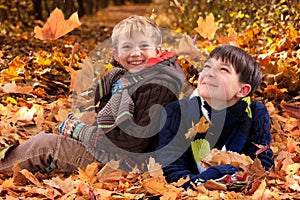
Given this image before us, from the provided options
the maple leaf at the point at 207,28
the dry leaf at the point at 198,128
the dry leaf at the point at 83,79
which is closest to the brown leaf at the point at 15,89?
the dry leaf at the point at 83,79

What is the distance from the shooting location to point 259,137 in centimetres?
343

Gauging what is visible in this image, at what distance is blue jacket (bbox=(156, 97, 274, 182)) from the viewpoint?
11.0ft

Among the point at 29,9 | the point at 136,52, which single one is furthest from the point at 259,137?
the point at 29,9

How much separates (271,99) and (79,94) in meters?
1.66

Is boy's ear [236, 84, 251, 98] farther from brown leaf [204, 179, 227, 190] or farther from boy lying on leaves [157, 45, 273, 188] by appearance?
brown leaf [204, 179, 227, 190]

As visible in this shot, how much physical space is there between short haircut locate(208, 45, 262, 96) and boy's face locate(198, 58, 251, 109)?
25 mm

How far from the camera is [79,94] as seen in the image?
15.4 ft

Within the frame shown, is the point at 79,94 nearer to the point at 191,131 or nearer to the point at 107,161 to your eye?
the point at 107,161

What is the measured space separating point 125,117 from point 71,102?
1.61 m

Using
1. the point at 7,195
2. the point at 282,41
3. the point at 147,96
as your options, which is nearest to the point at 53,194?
the point at 7,195

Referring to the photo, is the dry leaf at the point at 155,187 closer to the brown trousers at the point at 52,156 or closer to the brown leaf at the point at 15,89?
the brown trousers at the point at 52,156

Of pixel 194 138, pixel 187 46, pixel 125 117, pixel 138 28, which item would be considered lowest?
pixel 194 138

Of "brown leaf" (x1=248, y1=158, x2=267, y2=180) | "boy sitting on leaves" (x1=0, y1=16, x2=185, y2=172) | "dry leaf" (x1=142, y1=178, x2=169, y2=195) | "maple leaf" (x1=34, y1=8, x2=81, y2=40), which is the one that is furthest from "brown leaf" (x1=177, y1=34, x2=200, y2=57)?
"dry leaf" (x1=142, y1=178, x2=169, y2=195)

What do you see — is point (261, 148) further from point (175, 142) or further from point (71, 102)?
point (71, 102)
